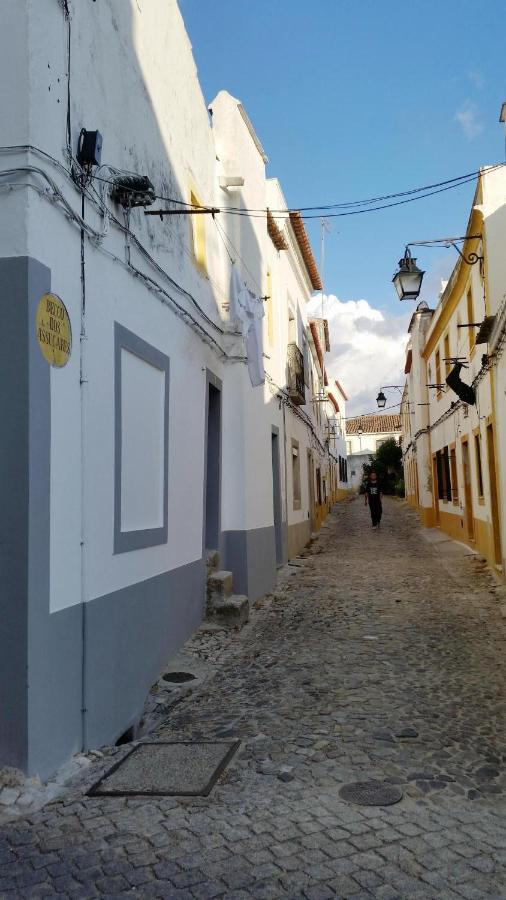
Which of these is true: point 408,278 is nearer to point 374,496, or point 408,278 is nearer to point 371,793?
point 371,793

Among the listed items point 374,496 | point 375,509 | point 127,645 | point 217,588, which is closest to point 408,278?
point 217,588

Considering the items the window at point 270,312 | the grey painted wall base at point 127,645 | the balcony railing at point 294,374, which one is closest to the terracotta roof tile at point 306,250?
the window at point 270,312

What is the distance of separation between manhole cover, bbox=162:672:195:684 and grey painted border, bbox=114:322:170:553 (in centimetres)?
113

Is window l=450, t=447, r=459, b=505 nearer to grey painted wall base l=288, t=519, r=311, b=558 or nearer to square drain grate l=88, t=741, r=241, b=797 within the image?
grey painted wall base l=288, t=519, r=311, b=558

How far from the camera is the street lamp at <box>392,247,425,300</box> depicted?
334 inches

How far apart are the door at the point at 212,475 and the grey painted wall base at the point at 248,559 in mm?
243

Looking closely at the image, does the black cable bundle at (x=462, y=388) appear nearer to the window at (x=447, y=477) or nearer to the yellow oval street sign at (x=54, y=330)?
the window at (x=447, y=477)

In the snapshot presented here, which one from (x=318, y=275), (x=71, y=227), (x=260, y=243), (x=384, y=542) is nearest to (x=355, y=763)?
(x=71, y=227)

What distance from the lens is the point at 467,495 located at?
15336mm

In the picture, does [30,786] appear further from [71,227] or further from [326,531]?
[326,531]

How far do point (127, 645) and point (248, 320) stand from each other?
18.1ft

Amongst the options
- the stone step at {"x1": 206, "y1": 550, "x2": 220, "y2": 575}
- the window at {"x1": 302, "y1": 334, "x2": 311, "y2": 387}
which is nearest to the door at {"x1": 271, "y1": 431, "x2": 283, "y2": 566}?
the stone step at {"x1": 206, "y1": 550, "x2": 220, "y2": 575}

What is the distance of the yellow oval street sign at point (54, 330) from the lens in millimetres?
4039

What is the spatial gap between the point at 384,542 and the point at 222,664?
11387 mm
